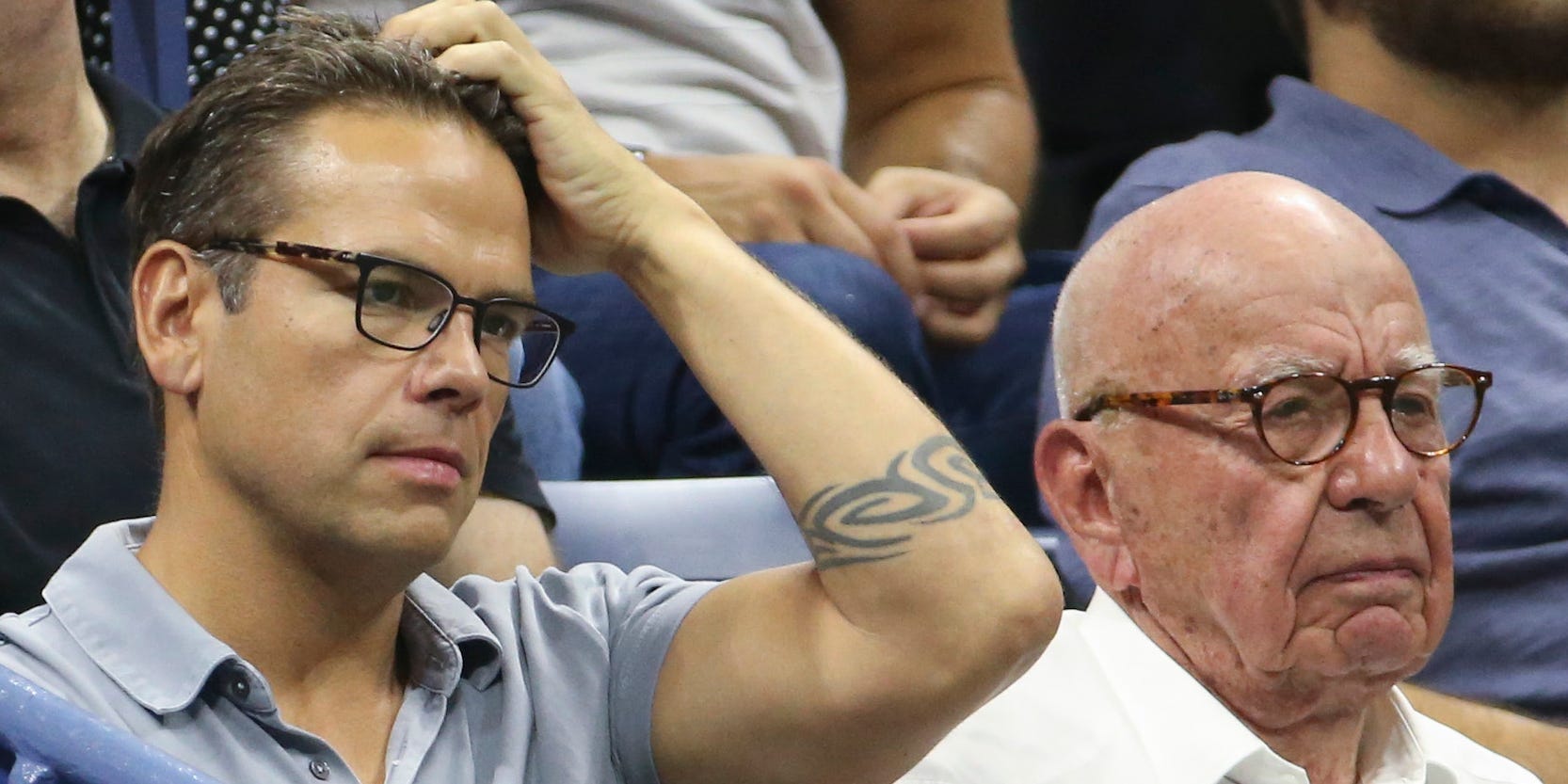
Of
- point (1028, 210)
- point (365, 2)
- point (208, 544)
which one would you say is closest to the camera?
point (208, 544)

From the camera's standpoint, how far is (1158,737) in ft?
4.52

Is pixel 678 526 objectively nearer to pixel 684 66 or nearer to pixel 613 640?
pixel 613 640

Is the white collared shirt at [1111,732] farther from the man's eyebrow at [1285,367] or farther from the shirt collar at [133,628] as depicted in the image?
the shirt collar at [133,628]

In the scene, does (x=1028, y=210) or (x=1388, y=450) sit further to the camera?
(x=1028, y=210)

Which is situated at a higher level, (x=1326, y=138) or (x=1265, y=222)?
(x=1265, y=222)

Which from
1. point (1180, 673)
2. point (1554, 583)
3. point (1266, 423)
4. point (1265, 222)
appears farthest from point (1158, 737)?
point (1554, 583)

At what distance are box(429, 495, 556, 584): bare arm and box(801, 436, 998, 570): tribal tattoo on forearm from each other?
1.44ft

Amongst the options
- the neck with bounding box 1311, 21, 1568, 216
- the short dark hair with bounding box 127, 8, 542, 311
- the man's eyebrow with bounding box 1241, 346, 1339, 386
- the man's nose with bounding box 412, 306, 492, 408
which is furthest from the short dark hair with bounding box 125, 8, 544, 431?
the neck with bounding box 1311, 21, 1568, 216

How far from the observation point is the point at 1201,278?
A: 4.76 feet

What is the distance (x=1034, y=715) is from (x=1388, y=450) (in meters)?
0.33

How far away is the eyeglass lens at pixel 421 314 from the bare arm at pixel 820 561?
4.9 inches

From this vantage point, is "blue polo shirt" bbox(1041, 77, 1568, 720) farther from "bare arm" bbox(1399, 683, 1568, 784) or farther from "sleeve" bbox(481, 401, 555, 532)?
"sleeve" bbox(481, 401, 555, 532)

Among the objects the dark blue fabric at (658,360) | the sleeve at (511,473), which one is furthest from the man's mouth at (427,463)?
the dark blue fabric at (658,360)

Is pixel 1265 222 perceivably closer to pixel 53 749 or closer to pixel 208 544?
pixel 208 544
